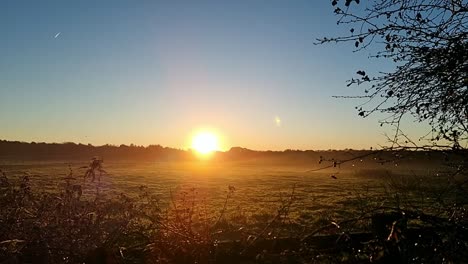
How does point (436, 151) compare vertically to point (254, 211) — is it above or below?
above

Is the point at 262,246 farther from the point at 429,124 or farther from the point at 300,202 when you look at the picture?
the point at 300,202

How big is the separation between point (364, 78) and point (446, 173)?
1340 mm

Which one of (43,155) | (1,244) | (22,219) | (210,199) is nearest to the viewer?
(1,244)

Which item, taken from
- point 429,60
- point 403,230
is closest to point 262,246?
point 403,230

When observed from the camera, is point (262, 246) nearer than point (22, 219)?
Yes

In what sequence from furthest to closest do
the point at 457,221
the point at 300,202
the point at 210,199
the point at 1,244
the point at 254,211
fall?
the point at 210,199
the point at 300,202
the point at 254,211
the point at 1,244
the point at 457,221

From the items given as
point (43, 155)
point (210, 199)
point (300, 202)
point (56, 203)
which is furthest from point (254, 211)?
point (43, 155)

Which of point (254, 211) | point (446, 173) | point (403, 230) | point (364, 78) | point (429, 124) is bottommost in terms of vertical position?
point (254, 211)

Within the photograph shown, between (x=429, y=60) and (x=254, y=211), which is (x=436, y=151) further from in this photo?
(x=254, y=211)

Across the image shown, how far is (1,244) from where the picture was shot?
21.2 ft

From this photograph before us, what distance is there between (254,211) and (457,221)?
1415 cm

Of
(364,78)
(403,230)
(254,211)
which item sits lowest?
(254,211)

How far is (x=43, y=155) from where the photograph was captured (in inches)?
3356

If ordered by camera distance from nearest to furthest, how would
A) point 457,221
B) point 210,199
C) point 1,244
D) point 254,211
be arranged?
point 457,221 < point 1,244 < point 254,211 < point 210,199
